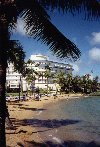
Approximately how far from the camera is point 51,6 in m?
8.90

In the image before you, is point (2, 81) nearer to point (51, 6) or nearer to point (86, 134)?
point (51, 6)

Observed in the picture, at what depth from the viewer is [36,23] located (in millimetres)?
9414

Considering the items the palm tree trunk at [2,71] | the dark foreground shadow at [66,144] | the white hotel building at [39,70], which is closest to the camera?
the palm tree trunk at [2,71]

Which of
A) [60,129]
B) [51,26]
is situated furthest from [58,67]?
[51,26]

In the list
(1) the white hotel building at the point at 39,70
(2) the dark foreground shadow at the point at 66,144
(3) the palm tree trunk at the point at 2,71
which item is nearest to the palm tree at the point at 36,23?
(3) the palm tree trunk at the point at 2,71

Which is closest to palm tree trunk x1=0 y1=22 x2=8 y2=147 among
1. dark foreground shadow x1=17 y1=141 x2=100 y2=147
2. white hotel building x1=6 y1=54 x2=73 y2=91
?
dark foreground shadow x1=17 y1=141 x2=100 y2=147

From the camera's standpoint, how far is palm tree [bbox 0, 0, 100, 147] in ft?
28.0

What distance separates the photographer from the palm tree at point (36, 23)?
8.55 meters

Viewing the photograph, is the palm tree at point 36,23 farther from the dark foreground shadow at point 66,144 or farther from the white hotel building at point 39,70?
the white hotel building at point 39,70

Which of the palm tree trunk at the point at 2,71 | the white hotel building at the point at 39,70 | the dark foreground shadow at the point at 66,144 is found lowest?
the dark foreground shadow at the point at 66,144

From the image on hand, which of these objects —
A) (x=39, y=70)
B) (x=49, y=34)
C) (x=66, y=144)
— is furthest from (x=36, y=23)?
(x=39, y=70)

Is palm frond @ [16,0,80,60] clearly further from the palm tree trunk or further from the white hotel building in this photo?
the white hotel building

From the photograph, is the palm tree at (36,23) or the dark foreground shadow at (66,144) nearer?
the palm tree at (36,23)

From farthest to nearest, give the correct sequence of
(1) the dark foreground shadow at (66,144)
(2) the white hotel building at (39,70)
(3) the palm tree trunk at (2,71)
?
(2) the white hotel building at (39,70) → (1) the dark foreground shadow at (66,144) → (3) the palm tree trunk at (2,71)
